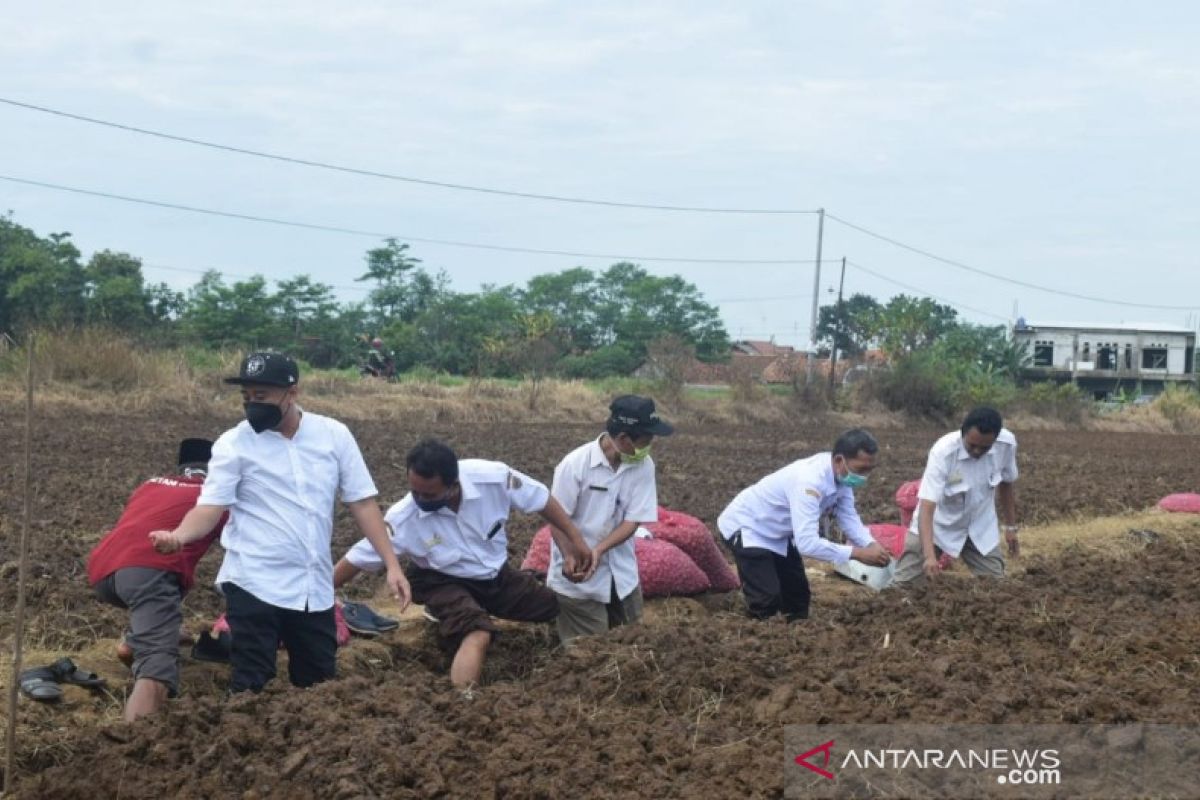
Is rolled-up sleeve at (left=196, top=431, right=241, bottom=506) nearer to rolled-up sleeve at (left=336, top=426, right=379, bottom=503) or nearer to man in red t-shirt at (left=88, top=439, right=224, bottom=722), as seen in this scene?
man in red t-shirt at (left=88, top=439, right=224, bottom=722)

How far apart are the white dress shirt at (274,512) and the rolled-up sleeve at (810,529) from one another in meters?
2.88

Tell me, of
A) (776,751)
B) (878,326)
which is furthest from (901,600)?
(878,326)

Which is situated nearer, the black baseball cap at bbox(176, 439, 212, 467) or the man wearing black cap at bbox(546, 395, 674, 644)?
the black baseball cap at bbox(176, 439, 212, 467)

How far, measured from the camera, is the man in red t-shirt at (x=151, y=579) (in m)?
5.61

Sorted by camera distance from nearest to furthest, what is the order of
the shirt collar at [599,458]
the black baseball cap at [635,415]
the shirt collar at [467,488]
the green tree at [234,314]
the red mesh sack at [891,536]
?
the shirt collar at [467,488] < the black baseball cap at [635,415] < the shirt collar at [599,458] < the red mesh sack at [891,536] < the green tree at [234,314]

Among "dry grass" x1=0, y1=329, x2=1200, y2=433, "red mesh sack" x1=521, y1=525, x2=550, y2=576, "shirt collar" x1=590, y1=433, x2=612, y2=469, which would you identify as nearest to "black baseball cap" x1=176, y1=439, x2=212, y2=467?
"shirt collar" x1=590, y1=433, x2=612, y2=469

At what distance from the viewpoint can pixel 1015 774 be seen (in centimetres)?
438

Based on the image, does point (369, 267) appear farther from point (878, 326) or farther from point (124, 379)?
point (124, 379)

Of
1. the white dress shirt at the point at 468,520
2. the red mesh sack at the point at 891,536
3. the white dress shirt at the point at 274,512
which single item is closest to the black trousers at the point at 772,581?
the white dress shirt at the point at 468,520

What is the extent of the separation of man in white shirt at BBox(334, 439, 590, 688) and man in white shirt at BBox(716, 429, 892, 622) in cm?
139

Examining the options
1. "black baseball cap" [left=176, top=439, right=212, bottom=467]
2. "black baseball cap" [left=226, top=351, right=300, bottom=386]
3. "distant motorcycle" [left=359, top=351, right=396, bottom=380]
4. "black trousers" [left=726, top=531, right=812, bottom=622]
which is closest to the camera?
"black baseball cap" [left=226, top=351, right=300, bottom=386]

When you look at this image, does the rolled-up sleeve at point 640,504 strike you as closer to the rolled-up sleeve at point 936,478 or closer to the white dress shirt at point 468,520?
the white dress shirt at point 468,520

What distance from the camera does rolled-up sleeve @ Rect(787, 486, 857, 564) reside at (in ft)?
24.8

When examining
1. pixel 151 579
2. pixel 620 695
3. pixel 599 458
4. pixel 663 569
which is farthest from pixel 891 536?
pixel 151 579
